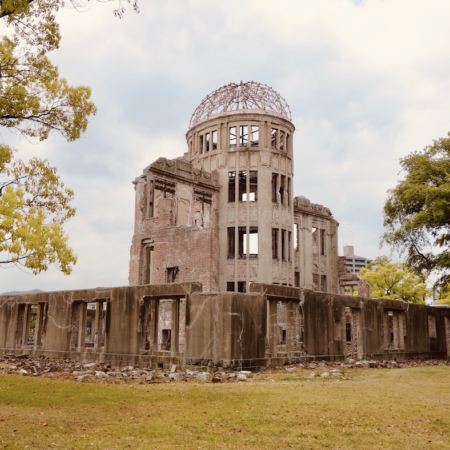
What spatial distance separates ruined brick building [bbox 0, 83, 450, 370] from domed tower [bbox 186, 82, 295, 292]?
0.07 m

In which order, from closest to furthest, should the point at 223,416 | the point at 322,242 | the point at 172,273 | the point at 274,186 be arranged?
1. the point at 223,416
2. the point at 172,273
3. the point at 274,186
4. the point at 322,242

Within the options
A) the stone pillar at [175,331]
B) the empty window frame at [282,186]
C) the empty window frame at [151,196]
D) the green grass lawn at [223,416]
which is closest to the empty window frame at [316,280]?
the empty window frame at [282,186]

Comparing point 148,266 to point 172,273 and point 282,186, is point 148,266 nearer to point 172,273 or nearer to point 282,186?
point 172,273

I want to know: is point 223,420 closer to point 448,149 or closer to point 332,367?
point 332,367

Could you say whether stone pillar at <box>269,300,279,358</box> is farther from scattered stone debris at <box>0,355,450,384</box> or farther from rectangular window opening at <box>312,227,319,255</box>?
rectangular window opening at <box>312,227,319,255</box>

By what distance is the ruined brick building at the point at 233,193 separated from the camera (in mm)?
27344

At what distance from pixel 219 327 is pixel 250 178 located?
62.7 feet

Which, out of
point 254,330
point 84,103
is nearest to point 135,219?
point 254,330

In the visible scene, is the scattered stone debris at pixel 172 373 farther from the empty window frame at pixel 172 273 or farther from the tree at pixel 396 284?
the tree at pixel 396 284

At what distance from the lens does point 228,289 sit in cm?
2966

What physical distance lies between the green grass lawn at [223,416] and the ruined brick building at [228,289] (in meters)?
3.77

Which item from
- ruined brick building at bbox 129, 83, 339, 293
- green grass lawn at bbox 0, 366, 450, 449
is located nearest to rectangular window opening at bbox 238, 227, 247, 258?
ruined brick building at bbox 129, 83, 339, 293

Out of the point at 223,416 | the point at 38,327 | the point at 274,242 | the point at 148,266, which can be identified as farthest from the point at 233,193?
the point at 223,416

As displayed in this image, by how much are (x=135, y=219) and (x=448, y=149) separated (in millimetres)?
16418
